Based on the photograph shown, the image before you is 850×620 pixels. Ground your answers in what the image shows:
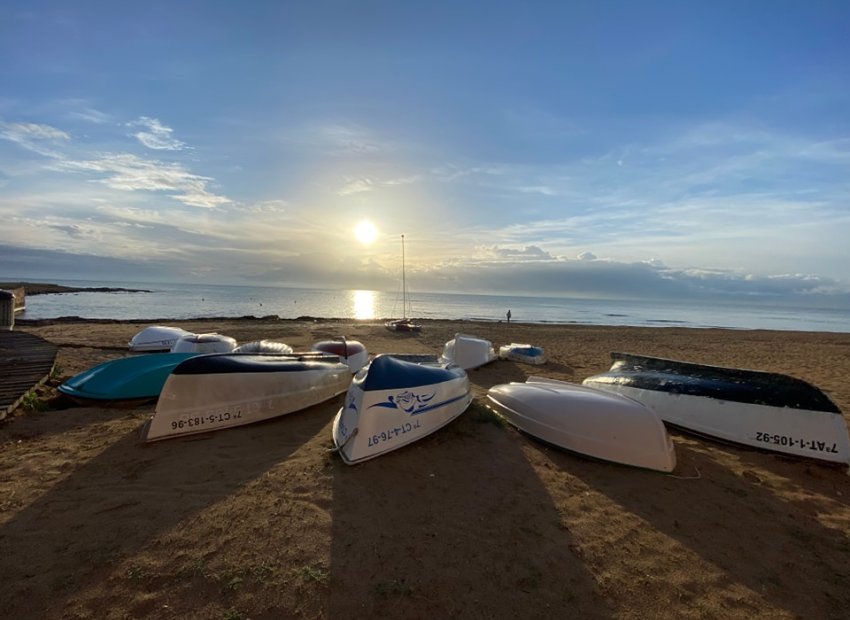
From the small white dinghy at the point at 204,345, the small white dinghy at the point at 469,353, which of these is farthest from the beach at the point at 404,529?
the small white dinghy at the point at 469,353

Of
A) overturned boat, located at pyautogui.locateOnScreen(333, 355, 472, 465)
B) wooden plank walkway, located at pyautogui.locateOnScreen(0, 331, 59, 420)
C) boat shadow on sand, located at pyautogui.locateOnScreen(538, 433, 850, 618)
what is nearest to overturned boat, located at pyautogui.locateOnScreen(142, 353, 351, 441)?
overturned boat, located at pyautogui.locateOnScreen(333, 355, 472, 465)

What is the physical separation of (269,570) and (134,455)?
9.36ft

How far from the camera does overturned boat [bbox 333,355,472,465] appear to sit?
4.67 meters

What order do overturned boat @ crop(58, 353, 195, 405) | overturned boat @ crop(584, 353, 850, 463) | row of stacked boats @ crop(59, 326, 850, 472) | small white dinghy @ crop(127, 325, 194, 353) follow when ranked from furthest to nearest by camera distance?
1. small white dinghy @ crop(127, 325, 194, 353)
2. overturned boat @ crop(58, 353, 195, 405)
3. overturned boat @ crop(584, 353, 850, 463)
4. row of stacked boats @ crop(59, 326, 850, 472)

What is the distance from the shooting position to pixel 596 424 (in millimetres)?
5012

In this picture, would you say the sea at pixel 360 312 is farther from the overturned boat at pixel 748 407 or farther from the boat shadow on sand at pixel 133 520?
the overturned boat at pixel 748 407

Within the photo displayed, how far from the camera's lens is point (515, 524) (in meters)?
3.67

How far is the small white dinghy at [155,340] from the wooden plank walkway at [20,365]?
7.75ft

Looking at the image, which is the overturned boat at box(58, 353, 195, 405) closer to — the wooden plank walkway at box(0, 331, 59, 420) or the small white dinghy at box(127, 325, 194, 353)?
the wooden plank walkway at box(0, 331, 59, 420)

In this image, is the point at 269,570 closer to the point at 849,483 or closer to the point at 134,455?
the point at 134,455

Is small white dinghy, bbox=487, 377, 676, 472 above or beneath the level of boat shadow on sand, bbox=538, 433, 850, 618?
A: above

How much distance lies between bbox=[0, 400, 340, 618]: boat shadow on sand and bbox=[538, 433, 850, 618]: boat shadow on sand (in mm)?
3220

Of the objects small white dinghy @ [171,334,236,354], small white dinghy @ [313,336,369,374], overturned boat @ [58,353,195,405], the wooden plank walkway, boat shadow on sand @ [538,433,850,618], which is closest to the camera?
boat shadow on sand @ [538,433,850,618]

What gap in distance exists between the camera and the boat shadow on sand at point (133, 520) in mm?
2744
